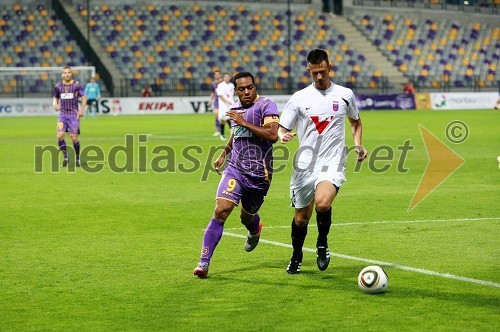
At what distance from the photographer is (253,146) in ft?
32.4

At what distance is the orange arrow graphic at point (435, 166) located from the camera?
17081 millimetres

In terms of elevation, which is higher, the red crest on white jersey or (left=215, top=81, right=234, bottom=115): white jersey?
the red crest on white jersey

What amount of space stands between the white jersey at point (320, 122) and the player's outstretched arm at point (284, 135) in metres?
0.04

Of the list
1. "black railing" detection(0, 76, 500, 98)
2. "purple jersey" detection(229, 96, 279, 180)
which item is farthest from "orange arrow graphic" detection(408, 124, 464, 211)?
"black railing" detection(0, 76, 500, 98)

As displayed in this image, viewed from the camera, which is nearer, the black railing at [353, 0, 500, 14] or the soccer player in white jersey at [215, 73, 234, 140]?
the soccer player in white jersey at [215, 73, 234, 140]

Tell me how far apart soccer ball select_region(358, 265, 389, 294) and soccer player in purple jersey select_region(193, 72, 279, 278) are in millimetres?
1670

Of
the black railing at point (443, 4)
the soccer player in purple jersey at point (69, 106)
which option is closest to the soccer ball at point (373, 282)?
the soccer player in purple jersey at point (69, 106)

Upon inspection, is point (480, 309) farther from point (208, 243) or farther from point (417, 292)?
point (208, 243)

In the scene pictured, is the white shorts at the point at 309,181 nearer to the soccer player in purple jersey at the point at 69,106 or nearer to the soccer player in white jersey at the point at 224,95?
the soccer player in purple jersey at the point at 69,106

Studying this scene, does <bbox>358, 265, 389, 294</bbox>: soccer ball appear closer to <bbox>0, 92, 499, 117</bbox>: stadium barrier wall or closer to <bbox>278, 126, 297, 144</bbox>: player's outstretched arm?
<bbox>278, 126, 297, 144</bbox>: player's outstretched arm

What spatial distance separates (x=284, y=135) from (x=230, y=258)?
1785mm

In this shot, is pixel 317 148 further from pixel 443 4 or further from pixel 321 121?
pixel 443 4

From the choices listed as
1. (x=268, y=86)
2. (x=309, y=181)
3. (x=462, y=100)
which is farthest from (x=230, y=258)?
(x=462, y=100)

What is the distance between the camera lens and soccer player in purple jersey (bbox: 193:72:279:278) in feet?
31.6
